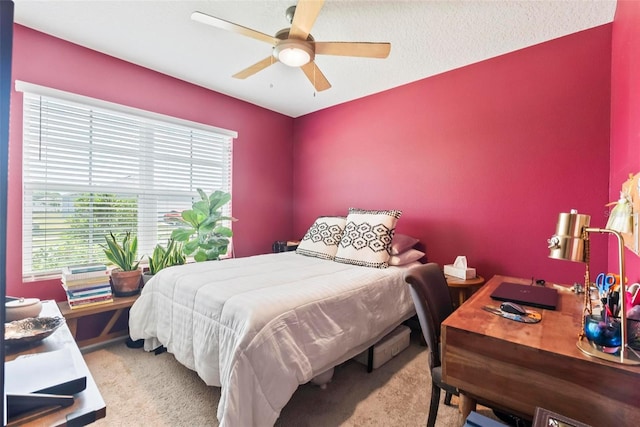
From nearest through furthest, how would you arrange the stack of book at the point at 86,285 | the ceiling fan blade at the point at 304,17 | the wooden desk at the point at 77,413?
1. the wooden desk at the point at 77,413
2. the ceiling fan blade at the point at 304,17
3. the stack of book at the point at 86,285

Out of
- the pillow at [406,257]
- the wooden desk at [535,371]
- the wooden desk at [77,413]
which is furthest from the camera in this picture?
the pillow at [406,257]

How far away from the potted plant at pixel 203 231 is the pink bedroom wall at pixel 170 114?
0.55 metres

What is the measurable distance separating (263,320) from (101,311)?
1.63 metres

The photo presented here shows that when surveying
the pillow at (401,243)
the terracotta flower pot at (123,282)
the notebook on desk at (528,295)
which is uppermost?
the pillow at (401,243)

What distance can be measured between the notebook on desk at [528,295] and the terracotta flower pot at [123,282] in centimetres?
272

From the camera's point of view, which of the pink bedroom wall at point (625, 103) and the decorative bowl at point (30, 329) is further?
the pink bedroom wall at point (625, 103)

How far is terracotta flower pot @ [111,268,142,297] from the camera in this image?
2.46m

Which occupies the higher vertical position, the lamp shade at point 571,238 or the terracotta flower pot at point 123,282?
the lamp shade at point 571,238

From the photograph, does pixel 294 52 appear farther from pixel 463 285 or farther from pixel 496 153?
pixel 463 285

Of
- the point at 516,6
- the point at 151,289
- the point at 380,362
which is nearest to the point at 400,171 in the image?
the point at 516,6

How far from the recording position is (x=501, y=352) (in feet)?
3.27

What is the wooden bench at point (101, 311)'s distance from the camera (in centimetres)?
214

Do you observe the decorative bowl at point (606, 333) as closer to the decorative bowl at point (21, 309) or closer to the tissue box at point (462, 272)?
the tissue box at point (462, 272)

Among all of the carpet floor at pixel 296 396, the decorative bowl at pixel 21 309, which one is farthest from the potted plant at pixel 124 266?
the decorative bowl at pixel 21 309
